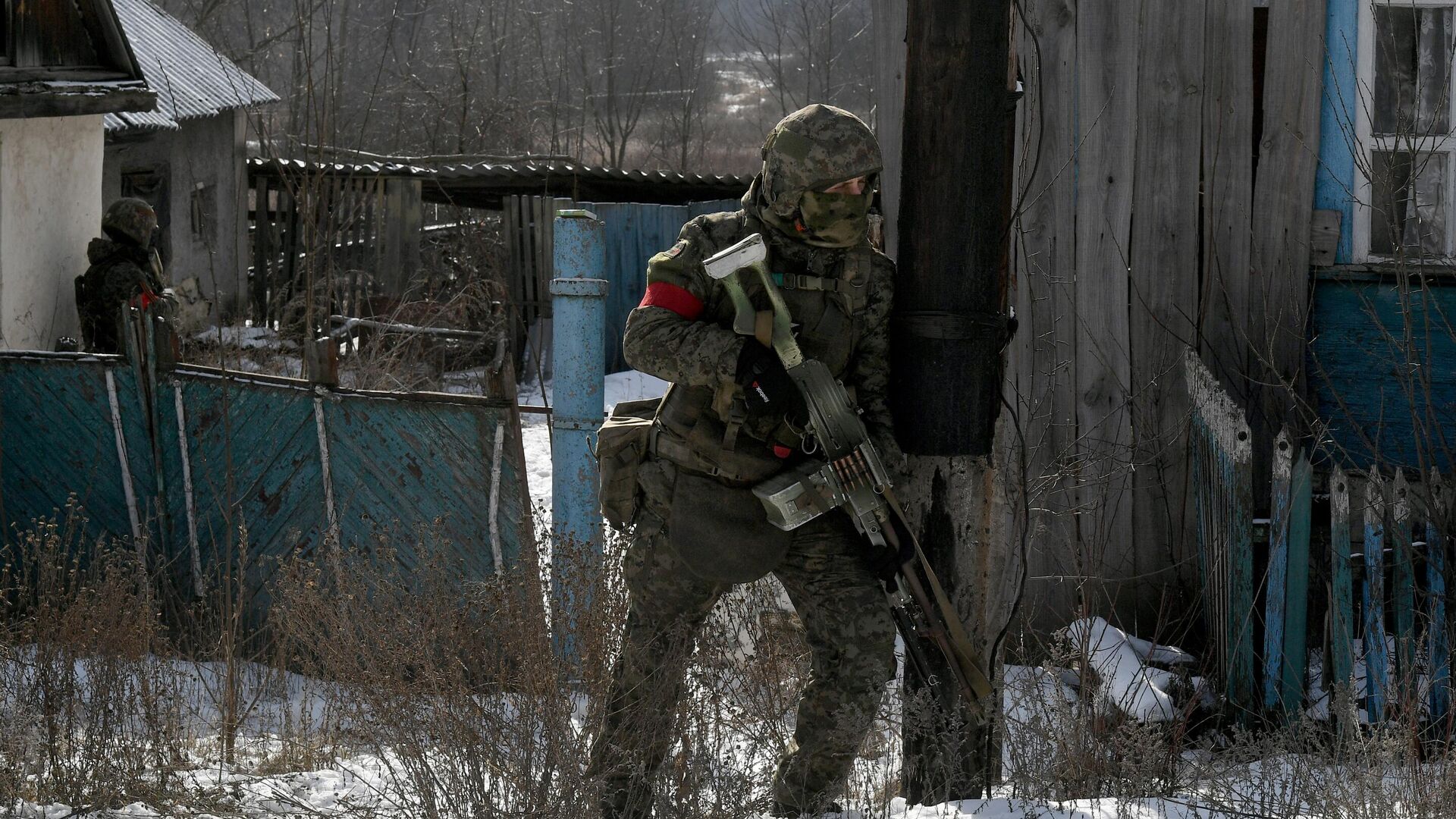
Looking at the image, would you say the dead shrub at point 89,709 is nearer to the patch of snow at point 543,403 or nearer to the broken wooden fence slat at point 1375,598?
the patch of snow at point 543,403

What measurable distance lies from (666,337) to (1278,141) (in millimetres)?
3276

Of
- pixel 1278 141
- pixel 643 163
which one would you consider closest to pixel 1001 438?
pixel 1278 141

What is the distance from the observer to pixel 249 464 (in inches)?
236

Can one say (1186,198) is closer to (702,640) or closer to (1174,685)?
(1174,685)

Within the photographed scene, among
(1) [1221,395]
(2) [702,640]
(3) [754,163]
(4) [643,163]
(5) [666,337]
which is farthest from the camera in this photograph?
(3) [754,163]

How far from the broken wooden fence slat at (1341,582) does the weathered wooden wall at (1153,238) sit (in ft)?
3.29

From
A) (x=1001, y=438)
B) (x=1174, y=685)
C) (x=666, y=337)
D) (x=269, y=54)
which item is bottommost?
(x=1174, y=685)

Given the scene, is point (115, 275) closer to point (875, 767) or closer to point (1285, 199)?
point (875, 767)

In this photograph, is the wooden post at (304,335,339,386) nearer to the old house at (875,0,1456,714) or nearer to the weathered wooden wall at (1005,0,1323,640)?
the old house at (875,0,1456,714)

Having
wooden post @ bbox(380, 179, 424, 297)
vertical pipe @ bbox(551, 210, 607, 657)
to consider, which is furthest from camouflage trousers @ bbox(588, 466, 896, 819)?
wooden post @ bbox(380, 179, 424, 297)

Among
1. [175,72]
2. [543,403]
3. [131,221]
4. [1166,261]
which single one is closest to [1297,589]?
[1166,261]

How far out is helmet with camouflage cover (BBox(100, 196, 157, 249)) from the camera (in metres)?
8.54

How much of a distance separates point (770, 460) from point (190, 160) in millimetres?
13506

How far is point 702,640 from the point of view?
138 inches
